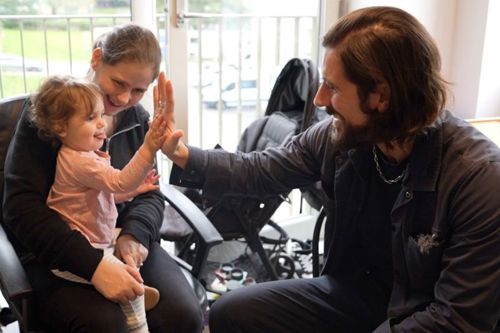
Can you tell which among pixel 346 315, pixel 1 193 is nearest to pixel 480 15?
pixel 346 315

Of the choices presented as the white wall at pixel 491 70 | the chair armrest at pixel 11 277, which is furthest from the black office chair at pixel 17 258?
the white wall at pixel 491 70

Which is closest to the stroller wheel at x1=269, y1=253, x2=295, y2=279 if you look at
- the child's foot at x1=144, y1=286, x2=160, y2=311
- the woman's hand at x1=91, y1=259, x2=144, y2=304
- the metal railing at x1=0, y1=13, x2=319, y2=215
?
the metal railing at x1=0, y1=13, x2=319, y2=215

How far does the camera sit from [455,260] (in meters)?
1.18

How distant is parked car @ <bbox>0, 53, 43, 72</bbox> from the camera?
8.93 ft

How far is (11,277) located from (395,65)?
958 millimetres

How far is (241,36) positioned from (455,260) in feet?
6.55

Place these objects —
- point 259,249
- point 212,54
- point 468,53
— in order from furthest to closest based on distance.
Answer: point 212,54 → point 468,53 → point 259,249

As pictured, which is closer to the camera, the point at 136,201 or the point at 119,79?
the point at 119,79

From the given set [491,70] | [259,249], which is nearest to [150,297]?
[259,249]

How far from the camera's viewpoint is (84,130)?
129 cm

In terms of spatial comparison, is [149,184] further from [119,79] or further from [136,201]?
[119,79]

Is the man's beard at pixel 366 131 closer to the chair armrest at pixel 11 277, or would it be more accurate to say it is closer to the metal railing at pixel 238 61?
the chair armrest at pixel 11 277

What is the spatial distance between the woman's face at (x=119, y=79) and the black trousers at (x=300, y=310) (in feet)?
2.03

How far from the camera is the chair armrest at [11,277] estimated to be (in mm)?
1126
